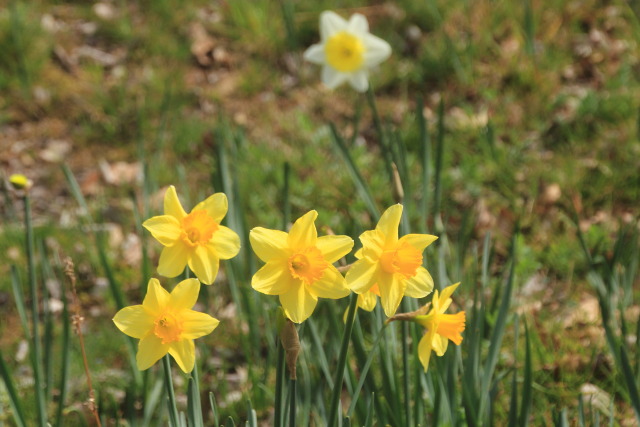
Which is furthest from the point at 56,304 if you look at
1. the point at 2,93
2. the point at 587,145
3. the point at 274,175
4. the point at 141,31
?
the point at 587,145

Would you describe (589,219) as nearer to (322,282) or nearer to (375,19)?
(375,19)

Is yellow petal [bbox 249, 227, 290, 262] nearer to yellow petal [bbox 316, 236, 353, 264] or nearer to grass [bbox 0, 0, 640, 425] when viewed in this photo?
yellow petal [bbox 316, 236, 353, 264]

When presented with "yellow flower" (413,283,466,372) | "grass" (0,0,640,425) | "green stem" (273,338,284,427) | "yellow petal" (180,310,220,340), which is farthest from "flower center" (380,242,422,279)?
"grass" (0,0,640,425)

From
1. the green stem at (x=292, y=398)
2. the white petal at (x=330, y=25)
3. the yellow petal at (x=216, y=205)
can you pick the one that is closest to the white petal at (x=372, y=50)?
the white petal at (x=330, y=25)

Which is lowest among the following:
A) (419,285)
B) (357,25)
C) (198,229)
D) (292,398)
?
(292,398)

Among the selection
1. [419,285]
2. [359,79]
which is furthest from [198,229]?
[359,79]

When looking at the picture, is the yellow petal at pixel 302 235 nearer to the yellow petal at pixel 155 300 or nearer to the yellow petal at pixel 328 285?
the yellow petal at pixel 328 285

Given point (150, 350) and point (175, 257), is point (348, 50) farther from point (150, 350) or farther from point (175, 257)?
point (150, 350)
